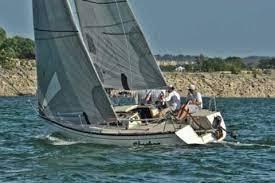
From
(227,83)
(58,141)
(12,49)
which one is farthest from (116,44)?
(12,49)

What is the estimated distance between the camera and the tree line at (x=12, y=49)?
103 m

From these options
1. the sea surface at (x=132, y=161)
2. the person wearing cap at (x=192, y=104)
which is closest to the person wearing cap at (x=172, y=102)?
the person wearing cap at (x=192, y=104)

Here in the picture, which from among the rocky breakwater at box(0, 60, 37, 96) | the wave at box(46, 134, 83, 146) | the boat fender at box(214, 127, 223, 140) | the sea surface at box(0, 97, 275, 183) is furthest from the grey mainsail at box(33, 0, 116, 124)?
the rocky breakwater at box(0, 60, 37, 96)

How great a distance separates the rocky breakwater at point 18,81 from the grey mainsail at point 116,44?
196 feet

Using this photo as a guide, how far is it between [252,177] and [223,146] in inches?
265

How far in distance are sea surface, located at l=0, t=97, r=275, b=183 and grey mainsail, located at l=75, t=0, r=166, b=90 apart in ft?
11.6

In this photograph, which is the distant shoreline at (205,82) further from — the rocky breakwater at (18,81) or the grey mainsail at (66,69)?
the grey mainsail at (66,69)

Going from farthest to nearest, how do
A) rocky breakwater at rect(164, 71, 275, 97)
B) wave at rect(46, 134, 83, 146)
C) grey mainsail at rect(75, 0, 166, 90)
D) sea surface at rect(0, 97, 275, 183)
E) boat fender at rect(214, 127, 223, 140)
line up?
rocky breakwater at rect(164, 71, 275, 97) < grey mainsail at rect(75, 0, 166, 90) < boat fender at rect(214, 127, 223, 140) < wave at rect(46, 134, 83, 146) < sea surface at rect(0, 97, 275, 183)

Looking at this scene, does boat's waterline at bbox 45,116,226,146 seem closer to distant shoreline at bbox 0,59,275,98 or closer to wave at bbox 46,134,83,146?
wave at bbox 46,134,83,146

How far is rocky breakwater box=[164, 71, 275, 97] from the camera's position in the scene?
107 metres

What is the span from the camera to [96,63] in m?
35.1

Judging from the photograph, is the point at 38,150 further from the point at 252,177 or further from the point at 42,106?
the point at 252,177

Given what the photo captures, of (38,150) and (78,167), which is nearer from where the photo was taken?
(78,167)

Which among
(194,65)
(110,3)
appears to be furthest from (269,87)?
(110,3)
